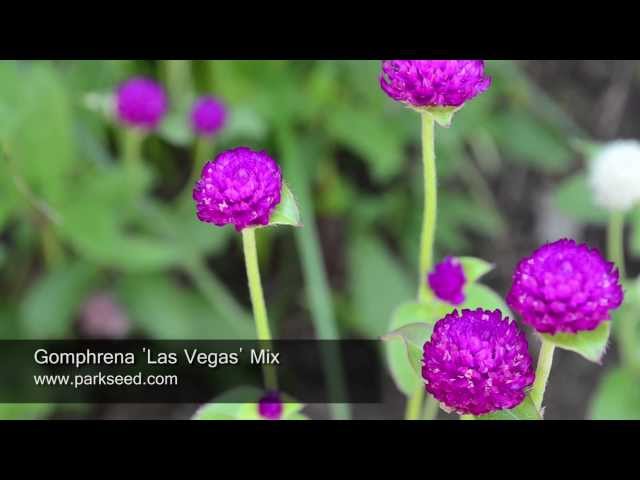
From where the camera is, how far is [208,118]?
1.27 meters

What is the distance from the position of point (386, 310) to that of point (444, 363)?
0.90m

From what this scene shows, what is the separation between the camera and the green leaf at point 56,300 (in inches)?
49.4

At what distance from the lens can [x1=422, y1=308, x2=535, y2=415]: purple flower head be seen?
0.52 metres

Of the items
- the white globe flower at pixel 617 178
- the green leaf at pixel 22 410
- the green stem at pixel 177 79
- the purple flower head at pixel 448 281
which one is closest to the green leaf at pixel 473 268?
the purple flower head at pixel 448 281

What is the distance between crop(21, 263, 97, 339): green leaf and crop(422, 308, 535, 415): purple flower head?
847 millimetres

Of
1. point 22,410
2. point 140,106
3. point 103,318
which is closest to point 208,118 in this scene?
point 140,106

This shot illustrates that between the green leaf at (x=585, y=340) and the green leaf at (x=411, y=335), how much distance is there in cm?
10

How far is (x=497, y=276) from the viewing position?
162cm

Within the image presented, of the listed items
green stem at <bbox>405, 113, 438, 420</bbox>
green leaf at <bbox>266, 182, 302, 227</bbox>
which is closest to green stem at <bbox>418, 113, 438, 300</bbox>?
green stem at <bbox>405, 113, 438, 420</bbox>

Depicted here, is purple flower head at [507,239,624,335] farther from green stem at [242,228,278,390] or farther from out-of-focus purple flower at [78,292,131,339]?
out-of-focus purple flower at [78,292,131,339]

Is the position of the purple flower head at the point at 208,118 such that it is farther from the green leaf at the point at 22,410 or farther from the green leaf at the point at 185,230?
the green leaf at the point at 22,410

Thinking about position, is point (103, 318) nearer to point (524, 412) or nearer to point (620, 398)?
point (620, 398)

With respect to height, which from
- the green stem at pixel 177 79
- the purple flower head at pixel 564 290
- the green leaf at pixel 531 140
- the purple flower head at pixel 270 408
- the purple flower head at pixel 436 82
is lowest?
the purple flower head at pixel 564 290
